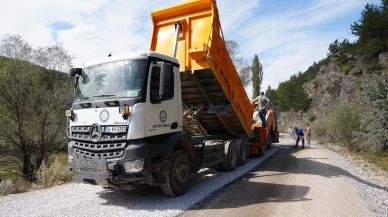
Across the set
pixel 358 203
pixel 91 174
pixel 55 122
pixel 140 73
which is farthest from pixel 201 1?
pixel 55 122

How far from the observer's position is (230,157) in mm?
8172

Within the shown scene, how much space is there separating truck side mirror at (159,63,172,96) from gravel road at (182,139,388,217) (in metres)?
2.24

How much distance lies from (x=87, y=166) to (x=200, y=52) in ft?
11.3

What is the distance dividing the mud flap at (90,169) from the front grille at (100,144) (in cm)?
10

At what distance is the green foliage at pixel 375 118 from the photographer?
41.7 ft

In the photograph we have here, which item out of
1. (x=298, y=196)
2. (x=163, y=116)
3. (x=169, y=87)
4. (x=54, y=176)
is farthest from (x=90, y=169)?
(x=298, y=196)

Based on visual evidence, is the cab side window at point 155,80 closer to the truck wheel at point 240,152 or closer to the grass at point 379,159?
the truck wheel at point 240,152

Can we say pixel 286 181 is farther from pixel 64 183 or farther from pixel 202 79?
pixel 64 183

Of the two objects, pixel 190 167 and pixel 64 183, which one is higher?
pixel 190 167

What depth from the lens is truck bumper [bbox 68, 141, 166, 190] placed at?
4645 mm

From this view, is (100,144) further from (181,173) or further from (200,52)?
(200,52)

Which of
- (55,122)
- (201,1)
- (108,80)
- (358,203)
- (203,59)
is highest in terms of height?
(201,1)

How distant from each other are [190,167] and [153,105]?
1.81m

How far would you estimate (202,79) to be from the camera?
281 inches
